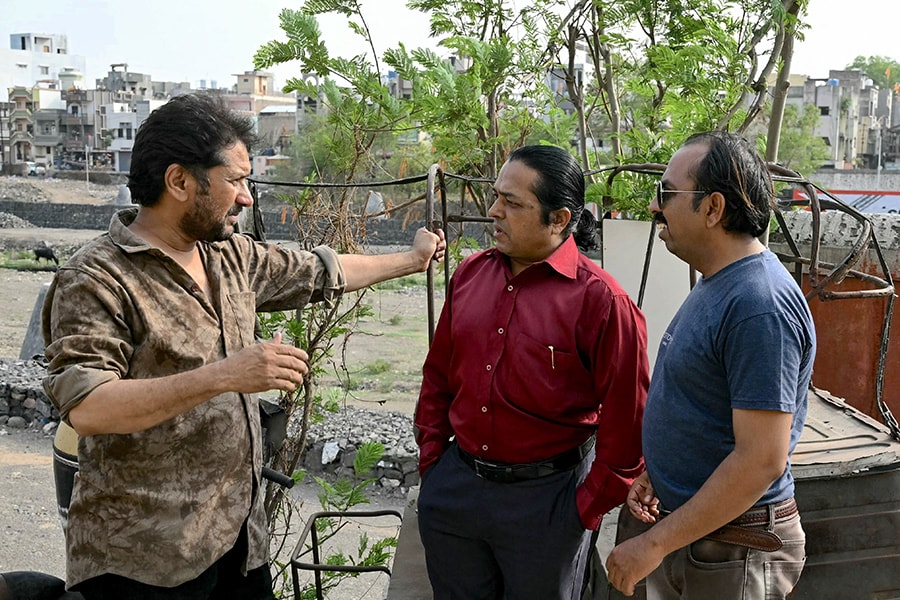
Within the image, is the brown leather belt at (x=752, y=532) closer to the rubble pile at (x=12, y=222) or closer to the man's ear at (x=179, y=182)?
the man's ear at (x=179, y=182)

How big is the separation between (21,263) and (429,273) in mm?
31972

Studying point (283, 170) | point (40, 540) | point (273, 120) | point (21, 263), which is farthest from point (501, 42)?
point (273, 120)

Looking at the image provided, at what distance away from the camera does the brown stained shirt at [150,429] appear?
2.29 meters

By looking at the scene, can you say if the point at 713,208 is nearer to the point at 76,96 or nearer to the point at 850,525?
the point at 850,525

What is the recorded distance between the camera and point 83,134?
74312mm

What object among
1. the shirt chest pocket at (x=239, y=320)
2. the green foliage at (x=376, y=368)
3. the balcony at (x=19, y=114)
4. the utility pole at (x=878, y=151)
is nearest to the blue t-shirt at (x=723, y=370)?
the shirt chest pocket at (x=239, y=320)

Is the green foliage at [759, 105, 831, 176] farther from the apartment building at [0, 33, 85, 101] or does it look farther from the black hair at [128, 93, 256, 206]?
the apartment building at [0, 33, 85, 101]

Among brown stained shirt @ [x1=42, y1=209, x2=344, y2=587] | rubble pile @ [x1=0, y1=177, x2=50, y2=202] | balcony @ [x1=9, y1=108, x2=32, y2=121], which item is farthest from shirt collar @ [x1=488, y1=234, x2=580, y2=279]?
balcony @ [x1=9, y1=108, x2=32, y2=121]

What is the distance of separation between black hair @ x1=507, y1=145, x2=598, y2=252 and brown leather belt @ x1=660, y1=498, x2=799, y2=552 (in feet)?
2.99

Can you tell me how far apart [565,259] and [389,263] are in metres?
0.69

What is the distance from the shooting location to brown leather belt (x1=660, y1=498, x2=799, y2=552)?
218cm

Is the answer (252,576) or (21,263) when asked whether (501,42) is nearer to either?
(252,576)

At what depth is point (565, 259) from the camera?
264cm

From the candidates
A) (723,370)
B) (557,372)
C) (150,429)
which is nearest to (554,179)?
(557,372)
